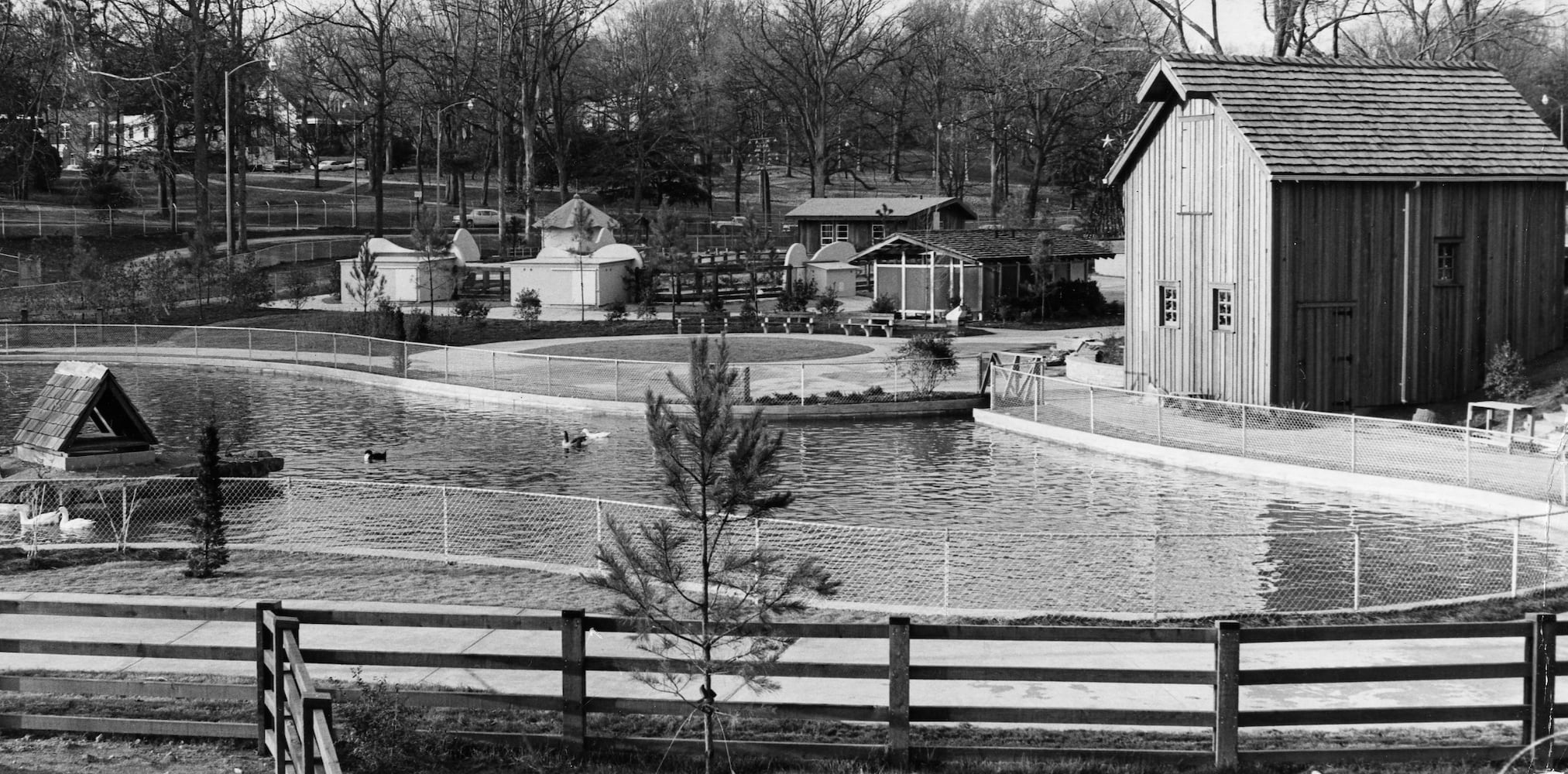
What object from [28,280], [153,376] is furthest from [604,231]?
[153,376]

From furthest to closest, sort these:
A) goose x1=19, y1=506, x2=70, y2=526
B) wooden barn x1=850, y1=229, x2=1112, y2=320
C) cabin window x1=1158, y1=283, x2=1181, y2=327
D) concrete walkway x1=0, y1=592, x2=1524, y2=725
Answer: wooden barn x1=850, y1=229, x2=1112, y2=320
cabin window x1=1158, y1=283, x2=1181, y2=327
goose x1=19, y1=506, x2=70, y2=526
concrete walkway x1=0, y1=592, x2=1524, y2=725

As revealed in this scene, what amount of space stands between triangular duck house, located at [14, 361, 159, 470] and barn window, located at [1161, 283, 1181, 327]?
70.9 feet

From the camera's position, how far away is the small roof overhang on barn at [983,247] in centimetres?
6038

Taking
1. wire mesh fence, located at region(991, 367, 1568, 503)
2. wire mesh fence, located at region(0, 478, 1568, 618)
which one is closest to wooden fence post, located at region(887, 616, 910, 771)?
wire mesh fence, located at region(0, 478, 1568, 618)

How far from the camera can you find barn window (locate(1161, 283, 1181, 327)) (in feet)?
120

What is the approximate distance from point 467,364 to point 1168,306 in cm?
2031

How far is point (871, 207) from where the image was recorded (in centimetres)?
8462

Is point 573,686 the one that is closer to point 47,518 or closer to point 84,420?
point 47,518

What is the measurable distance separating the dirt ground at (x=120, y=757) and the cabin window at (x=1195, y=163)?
28007 millimetres

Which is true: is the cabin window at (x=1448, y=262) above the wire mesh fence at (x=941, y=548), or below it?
above

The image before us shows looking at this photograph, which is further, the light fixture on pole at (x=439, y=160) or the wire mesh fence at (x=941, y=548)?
the light fixture on pole at (x=439, y=160)

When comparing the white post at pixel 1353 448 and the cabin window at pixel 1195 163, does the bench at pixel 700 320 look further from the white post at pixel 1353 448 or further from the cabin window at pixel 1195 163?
the white post at pixel 1353 448

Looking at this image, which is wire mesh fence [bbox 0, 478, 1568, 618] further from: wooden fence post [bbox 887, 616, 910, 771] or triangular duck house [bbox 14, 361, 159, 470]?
wooden fence post [bbox 887, 616, 910, 771]

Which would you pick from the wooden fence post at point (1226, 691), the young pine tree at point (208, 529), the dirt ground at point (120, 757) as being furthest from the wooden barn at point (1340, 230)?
the dirt ground at point (120, 757)
